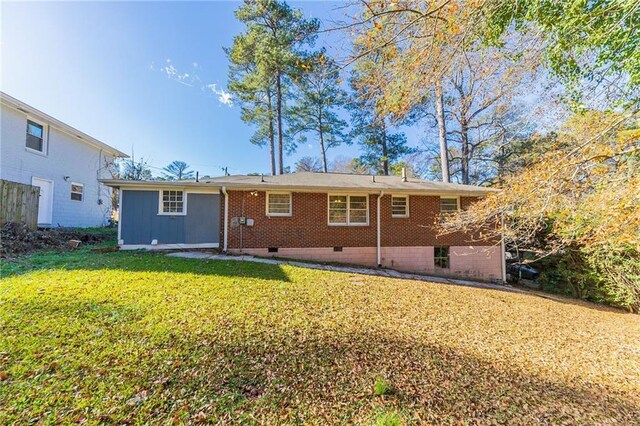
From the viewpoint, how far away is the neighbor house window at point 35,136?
10637mm

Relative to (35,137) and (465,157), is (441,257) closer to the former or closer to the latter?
(465,157)

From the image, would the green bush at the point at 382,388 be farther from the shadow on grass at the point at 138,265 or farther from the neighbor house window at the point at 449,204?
the neighbor house window at the point at 449,204

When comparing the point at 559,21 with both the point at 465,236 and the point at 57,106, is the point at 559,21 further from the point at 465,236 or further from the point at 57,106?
the point at 57,106

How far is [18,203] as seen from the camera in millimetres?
8469

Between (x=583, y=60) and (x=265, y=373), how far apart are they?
7255 millimetres

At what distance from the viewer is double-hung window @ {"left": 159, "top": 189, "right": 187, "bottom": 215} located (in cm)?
917

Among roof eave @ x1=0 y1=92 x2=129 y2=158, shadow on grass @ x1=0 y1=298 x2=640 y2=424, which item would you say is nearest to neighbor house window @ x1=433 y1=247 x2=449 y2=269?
shadow on grass @ x1=0 y1=298 x2=640 y2=424

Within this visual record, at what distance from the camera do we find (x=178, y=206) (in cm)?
926

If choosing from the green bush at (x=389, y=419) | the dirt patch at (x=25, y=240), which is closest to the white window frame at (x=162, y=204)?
the dirt patch at (x=25, y=240)

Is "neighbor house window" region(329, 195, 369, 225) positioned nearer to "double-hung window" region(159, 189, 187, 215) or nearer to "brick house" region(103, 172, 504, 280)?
"brick house" region(103, 172, 504, 280)

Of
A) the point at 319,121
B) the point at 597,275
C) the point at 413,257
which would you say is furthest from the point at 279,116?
the point at 597,275

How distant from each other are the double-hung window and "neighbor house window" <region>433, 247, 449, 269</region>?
32.3 ft

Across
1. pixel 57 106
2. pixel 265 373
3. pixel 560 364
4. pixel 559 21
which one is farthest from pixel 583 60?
pixel 57 106

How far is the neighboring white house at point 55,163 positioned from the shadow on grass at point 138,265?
5.73 meters
